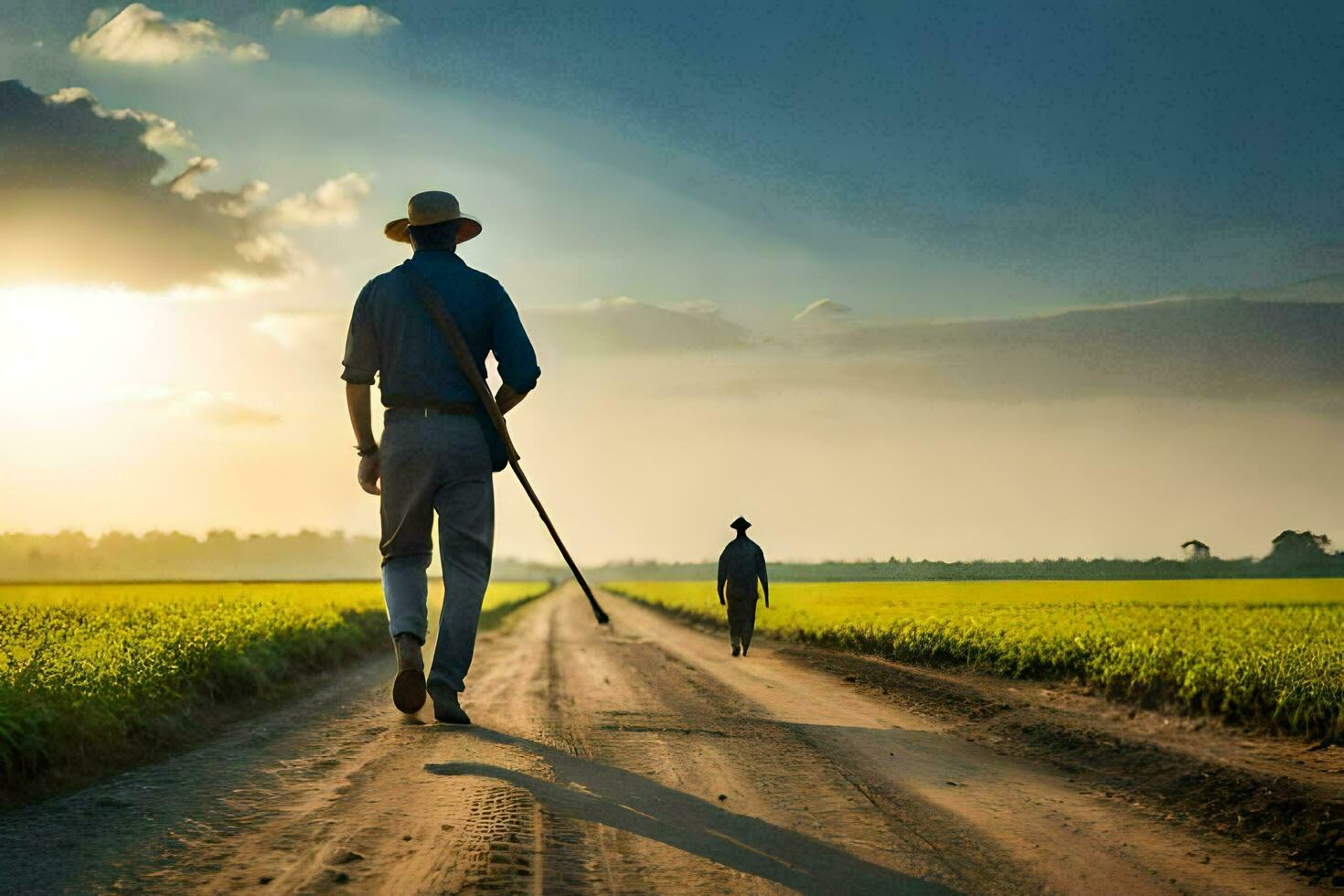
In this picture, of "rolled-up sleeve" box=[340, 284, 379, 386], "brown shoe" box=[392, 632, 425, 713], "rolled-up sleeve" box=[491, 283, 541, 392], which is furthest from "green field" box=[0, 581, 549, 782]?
"rolled-up sleeve" box=[491, 283, 541, 392]

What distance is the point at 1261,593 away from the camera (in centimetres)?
3800

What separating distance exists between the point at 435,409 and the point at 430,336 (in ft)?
1.55

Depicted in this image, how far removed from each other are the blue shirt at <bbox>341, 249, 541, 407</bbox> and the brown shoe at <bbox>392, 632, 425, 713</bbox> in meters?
1.55

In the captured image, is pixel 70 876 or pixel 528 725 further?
pixel 528 725

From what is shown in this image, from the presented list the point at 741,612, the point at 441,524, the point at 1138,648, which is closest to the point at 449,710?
the point at 441,524

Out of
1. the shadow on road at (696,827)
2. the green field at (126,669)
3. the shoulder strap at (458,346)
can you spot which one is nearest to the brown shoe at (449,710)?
the shadow on road at (696,827)

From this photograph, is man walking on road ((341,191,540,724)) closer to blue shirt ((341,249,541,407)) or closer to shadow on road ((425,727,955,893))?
blue shirt ((341,249,541,407))

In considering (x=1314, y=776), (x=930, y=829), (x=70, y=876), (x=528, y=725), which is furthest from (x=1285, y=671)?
(x=70, y=876)

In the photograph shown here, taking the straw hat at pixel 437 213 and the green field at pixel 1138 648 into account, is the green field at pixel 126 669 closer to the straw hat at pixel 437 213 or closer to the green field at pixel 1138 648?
the straw hat at pixel 437 213

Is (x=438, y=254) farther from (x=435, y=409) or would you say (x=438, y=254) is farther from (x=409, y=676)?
(x=409, y=676)

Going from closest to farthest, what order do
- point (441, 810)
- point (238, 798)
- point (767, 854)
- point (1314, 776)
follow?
point (767, 854), point (441, 810), point (238, 798), point (1314, 776)

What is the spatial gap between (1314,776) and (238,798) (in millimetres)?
6872

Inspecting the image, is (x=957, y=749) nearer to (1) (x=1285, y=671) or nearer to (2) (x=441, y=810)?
(1) (x=1285, y=671)

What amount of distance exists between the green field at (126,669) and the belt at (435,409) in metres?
3.07
